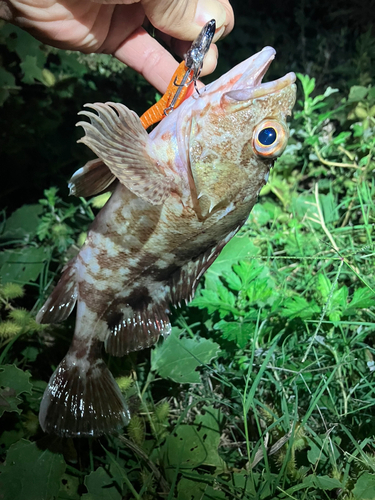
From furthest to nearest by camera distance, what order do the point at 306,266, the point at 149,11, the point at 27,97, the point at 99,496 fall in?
the point at 27,97
the point at 306,266
the point at 99,496
the point at 149,11

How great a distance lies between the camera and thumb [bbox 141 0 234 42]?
191cm

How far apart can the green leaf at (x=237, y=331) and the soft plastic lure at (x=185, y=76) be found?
1.38m

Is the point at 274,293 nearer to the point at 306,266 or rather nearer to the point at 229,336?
the point at 306,266

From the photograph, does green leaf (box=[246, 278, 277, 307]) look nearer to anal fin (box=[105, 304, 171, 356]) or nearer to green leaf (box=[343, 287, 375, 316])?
green leaf (box=[343, 287, 375, 316])

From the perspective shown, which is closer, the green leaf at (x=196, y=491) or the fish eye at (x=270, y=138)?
the fish eye at (x=270, y=138)

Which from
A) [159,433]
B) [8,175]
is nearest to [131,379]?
[159,433]

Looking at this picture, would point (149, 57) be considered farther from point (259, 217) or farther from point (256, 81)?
point (259, 217)

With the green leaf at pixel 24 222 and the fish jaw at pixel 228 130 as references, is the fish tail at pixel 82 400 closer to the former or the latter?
the fish jaw at pixel 228 130

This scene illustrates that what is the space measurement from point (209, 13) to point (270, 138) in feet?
2.84

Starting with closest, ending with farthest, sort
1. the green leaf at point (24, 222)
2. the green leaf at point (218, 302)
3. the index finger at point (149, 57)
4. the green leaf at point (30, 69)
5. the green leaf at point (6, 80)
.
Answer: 1. the index finger at point (149, 57)
2. the green leaf at point (218, 302)
3. the green leaf at point (6, 80)
4. the green leaf at point (30, 69)
5. the green leaf at point (24, 222)

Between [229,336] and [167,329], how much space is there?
1.50 ft

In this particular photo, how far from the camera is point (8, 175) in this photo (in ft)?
12.7

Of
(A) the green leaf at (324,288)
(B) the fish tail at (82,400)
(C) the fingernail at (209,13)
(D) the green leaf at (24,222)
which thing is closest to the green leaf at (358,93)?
(A) the green leaf at (324,288)

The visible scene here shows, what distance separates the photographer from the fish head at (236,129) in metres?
1.66
